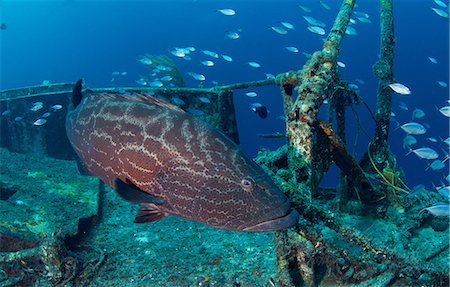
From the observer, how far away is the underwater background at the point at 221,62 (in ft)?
14.9

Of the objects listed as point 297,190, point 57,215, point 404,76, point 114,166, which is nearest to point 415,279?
point 297,190

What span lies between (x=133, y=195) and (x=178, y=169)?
17.3 inches

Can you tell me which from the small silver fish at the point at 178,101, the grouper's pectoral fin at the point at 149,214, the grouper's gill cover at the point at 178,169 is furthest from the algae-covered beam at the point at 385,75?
the grouper's pectoral fin at the point at 149,214

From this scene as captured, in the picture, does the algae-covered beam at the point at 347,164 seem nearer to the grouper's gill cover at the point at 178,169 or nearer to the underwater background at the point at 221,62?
the underwater background at the point at 221,62

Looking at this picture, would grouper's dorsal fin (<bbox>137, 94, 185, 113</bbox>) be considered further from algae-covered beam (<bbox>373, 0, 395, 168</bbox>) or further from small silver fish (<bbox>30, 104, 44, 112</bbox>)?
small silver fish (<bbox>30, 104, 44, 112</bbox>)

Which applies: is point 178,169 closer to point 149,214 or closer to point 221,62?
point 149,214

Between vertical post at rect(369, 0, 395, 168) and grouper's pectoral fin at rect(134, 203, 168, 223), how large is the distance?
172 inches

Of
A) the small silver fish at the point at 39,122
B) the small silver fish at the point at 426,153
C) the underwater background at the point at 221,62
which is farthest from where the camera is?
the small silver fish at the point at 39,122

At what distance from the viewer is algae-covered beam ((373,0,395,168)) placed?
234 inches

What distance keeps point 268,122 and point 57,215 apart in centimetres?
4437

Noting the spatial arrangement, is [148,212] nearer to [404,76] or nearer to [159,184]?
[159,184]

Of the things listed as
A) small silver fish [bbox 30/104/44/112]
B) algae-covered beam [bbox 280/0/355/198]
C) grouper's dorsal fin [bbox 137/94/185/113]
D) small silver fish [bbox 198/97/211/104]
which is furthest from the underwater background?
grouper's dorsal fin [bbox 137/94/185/113]

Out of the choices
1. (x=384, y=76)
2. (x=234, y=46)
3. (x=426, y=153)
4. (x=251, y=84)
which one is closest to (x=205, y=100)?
(x=251, y=84)

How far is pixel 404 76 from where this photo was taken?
55.6 meters
